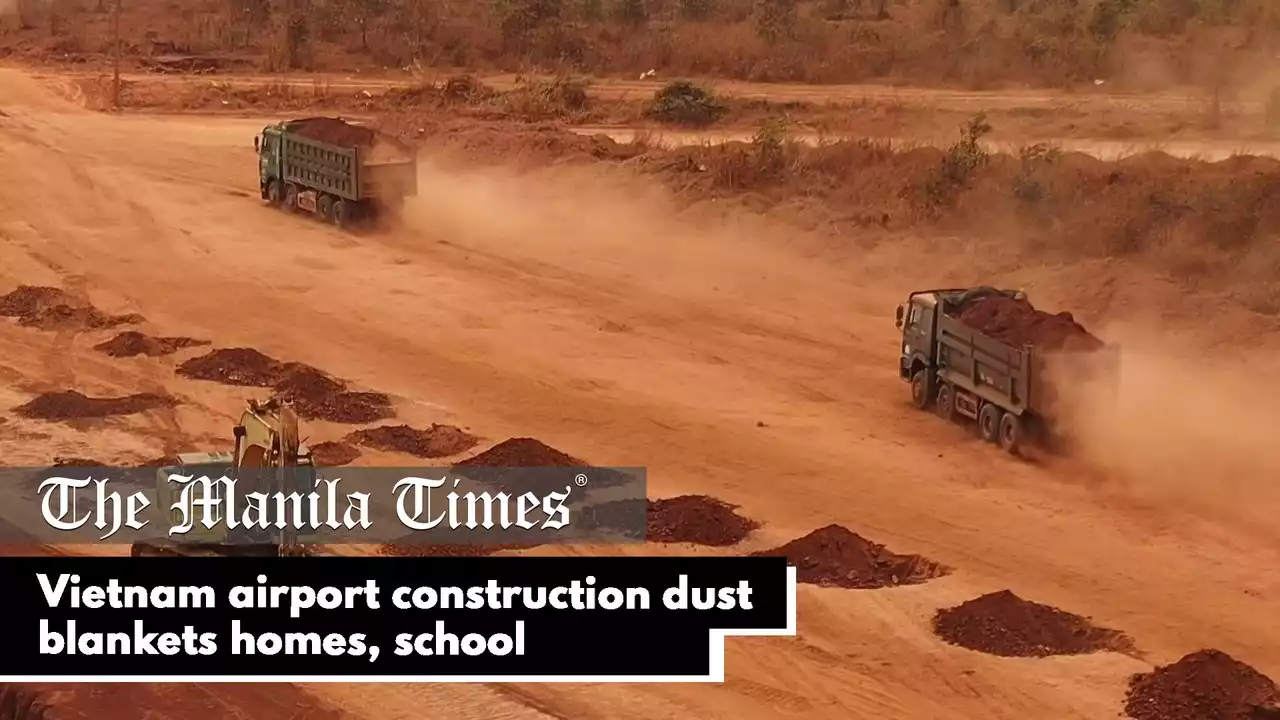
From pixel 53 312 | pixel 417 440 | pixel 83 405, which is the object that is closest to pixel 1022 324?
pixel 417 440

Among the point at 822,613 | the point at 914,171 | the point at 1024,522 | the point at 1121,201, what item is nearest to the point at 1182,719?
the point at 822,613

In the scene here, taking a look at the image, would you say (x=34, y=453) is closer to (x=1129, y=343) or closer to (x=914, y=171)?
(x=1129, y=343)

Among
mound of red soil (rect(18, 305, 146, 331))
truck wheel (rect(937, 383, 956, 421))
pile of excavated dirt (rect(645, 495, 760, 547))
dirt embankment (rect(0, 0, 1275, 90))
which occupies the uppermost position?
dirt embankment (rect(0, 0, 1275, 90))

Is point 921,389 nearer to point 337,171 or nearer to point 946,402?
point 946,402

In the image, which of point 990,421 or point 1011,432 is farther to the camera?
point 990,421

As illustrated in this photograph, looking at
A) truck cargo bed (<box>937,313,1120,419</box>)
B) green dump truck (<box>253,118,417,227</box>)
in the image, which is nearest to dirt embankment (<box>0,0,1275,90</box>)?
green dump truck (<box>253,118,417,227</box>)

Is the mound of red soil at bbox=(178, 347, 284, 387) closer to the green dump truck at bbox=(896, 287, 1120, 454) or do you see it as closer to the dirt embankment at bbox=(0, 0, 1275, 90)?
the green dump truck at bbox=(896, 287, 1120, 454)
